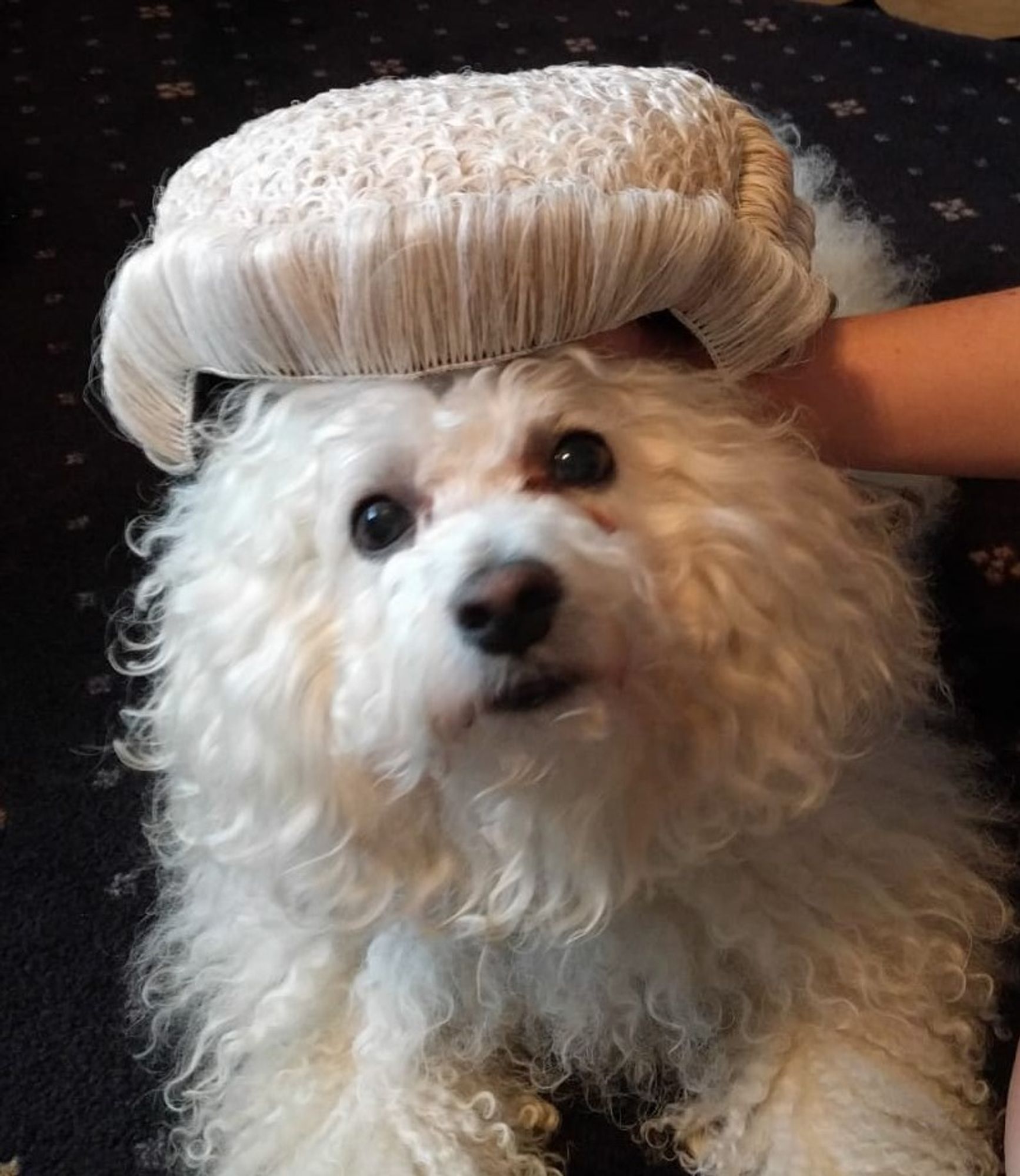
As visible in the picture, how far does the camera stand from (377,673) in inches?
28.0

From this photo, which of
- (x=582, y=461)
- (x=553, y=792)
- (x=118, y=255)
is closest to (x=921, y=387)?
(x=582, y=461)

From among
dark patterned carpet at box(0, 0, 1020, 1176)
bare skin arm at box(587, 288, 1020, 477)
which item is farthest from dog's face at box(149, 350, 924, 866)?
dark patterned carpet at box(0, 0, 1020, 1176)

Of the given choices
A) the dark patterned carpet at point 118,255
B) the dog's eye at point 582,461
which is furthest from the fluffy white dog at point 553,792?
the dark patterned carpet at point 118,255

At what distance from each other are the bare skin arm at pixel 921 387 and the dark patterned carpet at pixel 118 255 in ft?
1.22

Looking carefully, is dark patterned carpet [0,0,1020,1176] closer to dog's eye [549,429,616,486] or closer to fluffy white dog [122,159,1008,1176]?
fluffy white dog [122,159,1008,1176]

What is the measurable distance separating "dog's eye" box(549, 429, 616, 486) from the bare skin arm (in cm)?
19

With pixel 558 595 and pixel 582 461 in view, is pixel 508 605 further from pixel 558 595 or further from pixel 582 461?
pixel 582 461

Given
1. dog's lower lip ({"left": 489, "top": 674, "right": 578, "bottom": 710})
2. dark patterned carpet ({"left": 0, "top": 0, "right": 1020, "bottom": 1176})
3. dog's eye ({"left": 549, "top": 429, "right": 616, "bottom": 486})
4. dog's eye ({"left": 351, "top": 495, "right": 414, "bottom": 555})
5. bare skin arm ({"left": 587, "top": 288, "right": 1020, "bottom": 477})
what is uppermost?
dog's eye ({"left": 549, "top": 429, "right": 616, "bottom": 486})

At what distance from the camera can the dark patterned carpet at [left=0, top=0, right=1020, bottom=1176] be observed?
3.73 ft

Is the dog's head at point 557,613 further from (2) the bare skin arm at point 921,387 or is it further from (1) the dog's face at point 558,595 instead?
(2) the bare skin arm at point 921,387

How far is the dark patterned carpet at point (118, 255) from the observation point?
44.7 inches

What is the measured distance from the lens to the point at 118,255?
75.4 inches

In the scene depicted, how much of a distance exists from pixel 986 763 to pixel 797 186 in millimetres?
725

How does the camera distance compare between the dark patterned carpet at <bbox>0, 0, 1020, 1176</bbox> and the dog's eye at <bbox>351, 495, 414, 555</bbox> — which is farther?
the dark patterned carpet at <bbox>0, 0, 1020, 1176</bbox>
